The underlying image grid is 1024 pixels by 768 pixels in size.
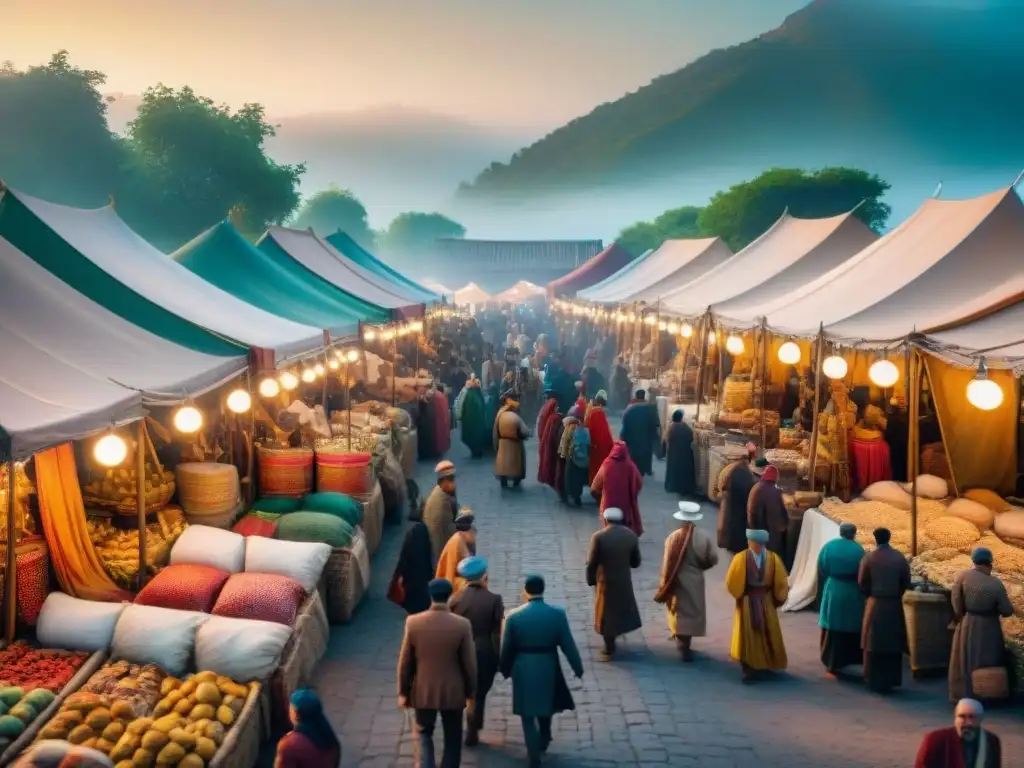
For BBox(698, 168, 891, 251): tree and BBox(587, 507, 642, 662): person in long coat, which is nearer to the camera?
BBox(587, 507, 642, 662): person in long coat

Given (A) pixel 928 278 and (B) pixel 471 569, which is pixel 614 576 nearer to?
(B) pixel 471 569

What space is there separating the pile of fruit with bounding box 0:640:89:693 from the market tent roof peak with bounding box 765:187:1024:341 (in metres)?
7.35

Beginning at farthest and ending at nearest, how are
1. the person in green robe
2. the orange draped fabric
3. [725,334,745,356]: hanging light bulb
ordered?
the person in green robe, [725,334,745,356]: hanging light bulb, the orange draped fabric

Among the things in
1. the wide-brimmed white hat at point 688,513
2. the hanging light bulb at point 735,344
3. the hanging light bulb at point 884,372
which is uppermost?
the hanging light bulb at point 735,344

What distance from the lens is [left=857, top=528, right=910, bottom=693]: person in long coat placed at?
7086 mm

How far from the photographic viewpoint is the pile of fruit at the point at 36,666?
5852 millimetres

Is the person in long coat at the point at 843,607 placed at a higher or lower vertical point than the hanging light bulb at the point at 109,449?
lower

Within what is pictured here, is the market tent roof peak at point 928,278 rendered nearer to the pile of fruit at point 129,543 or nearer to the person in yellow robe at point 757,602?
the person in yellow robe at point 757,602

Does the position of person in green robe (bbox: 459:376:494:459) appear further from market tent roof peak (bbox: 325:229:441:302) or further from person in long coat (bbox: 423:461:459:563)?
market tent roof peak (bbox: 325:229:441:302)

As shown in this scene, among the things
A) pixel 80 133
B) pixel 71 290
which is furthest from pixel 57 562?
pixel 80 133

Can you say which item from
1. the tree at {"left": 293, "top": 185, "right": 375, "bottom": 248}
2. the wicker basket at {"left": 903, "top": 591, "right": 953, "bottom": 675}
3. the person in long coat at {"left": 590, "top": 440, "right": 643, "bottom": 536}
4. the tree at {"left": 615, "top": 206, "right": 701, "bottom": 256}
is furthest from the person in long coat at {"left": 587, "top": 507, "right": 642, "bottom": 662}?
the tree at {"left": 293, "top": 185, "right": 375, "bottom": 248}

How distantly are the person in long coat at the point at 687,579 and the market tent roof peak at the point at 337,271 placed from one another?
31.7ft

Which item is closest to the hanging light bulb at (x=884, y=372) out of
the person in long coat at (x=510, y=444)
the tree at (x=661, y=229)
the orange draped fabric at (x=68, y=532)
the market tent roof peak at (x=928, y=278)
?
the market tent roof peak at (x=928, y=278)

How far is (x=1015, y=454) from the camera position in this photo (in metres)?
10.4
